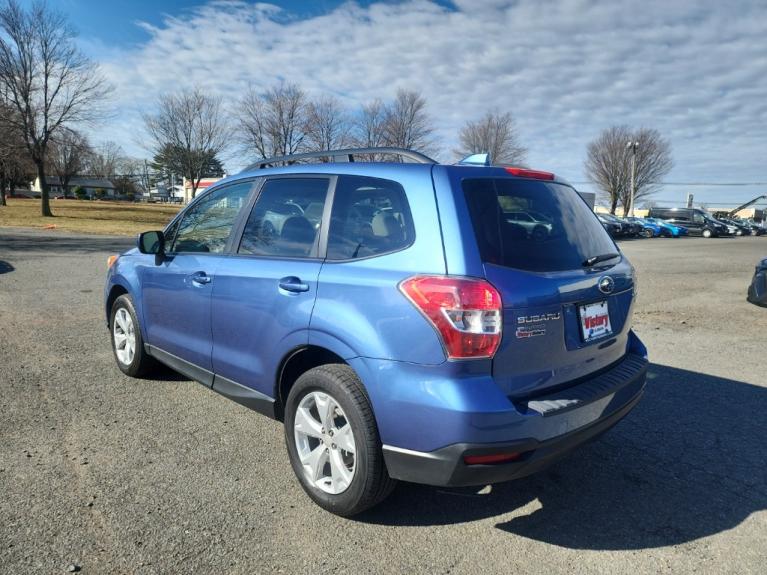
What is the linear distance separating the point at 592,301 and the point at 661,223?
135ft

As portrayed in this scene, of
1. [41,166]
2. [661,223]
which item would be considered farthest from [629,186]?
[41,166]

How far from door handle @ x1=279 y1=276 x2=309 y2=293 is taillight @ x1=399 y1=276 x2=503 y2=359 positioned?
2.53 feet

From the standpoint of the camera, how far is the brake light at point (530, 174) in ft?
8.89

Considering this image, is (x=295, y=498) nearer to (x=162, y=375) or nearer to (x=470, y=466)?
(x=470, y=466)

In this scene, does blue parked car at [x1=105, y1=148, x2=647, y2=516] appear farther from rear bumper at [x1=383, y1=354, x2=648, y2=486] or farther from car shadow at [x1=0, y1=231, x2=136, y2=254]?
car shadow at [x1=0, y1=231, x2=136, y2=254]

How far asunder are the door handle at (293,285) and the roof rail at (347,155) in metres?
0.81

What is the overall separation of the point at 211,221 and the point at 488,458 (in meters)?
2.52

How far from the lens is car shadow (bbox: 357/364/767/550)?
258 centimetres

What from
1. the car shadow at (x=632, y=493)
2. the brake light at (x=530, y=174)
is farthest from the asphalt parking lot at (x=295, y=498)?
the brake light at (x=530, y=174)

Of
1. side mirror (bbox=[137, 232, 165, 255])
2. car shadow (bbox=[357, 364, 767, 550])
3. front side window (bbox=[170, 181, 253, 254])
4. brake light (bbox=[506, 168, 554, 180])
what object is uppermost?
brake light (bbox=[506, 168, 554, 180])

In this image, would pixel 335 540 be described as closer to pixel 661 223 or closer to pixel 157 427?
pixel 157 427

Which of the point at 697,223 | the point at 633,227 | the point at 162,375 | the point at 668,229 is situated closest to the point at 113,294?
the point at 162,375

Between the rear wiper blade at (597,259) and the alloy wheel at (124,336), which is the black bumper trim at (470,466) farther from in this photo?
the alloy wheel at (124,336)

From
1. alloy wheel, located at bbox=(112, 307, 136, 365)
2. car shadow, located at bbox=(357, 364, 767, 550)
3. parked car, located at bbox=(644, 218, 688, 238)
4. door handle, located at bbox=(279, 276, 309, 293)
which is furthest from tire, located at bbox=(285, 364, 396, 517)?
parked car, located at bbox=(644, 218, 688, 238)
